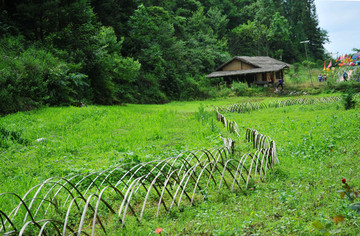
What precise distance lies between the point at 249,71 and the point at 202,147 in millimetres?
26988

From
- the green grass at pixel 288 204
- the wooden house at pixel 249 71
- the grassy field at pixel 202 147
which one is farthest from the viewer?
the wooden house at pixel 249 71

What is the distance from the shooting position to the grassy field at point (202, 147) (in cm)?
321

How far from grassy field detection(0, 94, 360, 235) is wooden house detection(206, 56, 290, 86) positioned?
21824mm

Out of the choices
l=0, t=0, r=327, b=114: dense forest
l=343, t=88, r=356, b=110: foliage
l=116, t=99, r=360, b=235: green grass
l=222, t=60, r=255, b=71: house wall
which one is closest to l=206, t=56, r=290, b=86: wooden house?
l=222, t=60, r=255, b=71: house wall

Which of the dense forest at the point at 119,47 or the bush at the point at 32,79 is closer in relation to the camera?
the bush at the point at 32,79

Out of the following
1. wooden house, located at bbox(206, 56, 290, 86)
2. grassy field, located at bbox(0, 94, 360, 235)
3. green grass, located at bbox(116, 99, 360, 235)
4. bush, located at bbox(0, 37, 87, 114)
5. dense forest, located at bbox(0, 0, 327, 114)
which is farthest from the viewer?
wooden house, located at bbox(206, 56, 290, 86)

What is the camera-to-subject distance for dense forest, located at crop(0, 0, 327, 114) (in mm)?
A: 12953

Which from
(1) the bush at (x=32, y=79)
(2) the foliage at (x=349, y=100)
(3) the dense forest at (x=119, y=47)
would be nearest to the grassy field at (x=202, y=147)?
(1) the bush at (x=32, y=79)

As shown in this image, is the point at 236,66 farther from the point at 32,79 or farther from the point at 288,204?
the point at 288,204

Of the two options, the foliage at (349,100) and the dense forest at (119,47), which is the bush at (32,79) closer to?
the dense forest at (119,47)

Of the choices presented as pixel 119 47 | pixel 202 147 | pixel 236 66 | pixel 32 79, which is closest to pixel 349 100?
pixel 202 147

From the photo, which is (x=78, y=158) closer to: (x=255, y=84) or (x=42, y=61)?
(x=42, y=61)

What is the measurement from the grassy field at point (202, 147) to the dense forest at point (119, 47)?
243cm

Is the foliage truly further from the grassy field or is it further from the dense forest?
the dense forest
